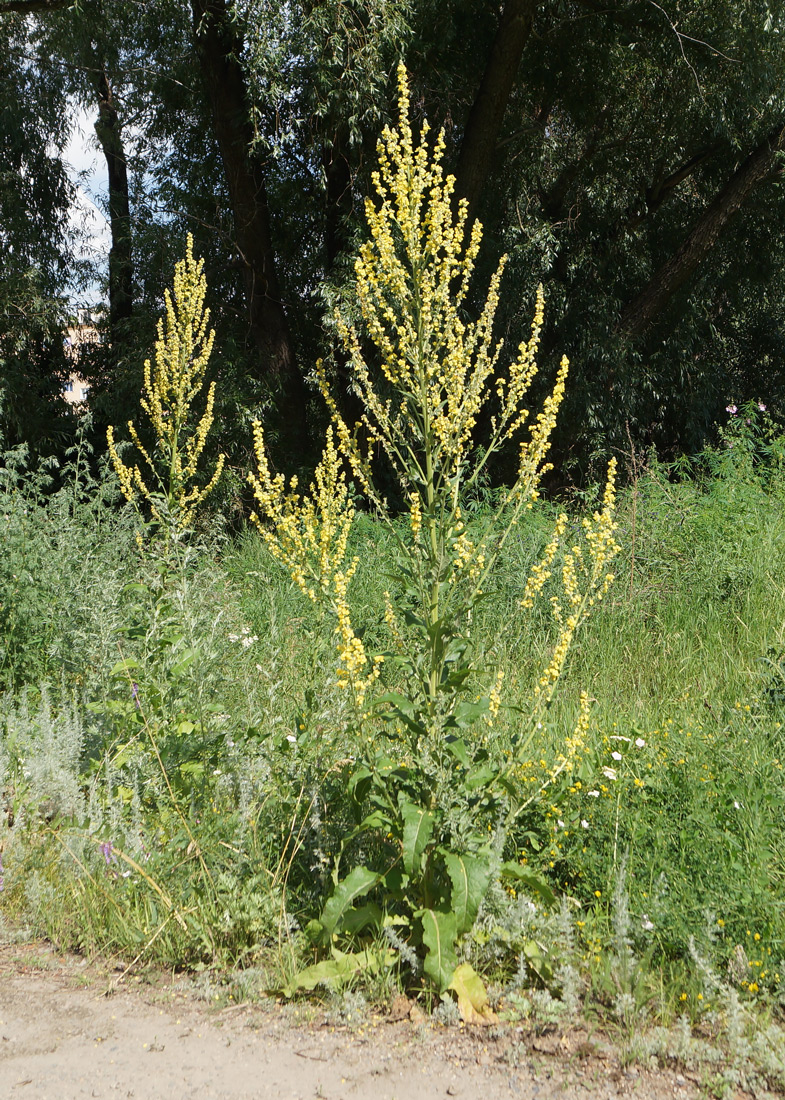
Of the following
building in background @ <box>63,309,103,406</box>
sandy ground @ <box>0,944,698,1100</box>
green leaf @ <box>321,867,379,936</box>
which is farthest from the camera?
building in background @ <box>63,309,103,406</box>

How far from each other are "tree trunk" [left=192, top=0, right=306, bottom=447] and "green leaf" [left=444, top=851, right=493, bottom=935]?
8.18 meters

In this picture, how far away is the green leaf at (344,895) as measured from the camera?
2660 millimetres

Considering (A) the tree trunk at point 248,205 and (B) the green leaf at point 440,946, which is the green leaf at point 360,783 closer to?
(B) the green leaf at point 440,946

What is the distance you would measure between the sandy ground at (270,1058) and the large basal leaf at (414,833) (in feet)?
1.58

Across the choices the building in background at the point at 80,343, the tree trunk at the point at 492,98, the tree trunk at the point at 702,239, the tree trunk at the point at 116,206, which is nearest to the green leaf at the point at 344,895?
the tree trunk at the point at 492,98

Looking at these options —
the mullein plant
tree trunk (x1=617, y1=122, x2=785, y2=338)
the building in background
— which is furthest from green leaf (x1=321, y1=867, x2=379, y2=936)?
the building in background

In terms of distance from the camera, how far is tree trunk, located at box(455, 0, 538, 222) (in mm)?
9617

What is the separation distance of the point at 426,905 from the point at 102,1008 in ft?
3.36

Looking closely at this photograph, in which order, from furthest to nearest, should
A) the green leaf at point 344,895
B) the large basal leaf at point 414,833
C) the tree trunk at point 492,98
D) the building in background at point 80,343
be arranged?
the building in background at point 80,343 → the tree trunk at point 492,98 → the green leaf at point 344,895 → the large basal leaf at point 414,833

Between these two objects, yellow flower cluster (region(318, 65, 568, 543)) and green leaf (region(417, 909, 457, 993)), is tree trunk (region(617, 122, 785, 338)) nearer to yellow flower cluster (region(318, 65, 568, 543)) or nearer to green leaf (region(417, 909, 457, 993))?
yellow flower cluster (region(318, 65, 568, 543))

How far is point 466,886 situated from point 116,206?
13.6 m

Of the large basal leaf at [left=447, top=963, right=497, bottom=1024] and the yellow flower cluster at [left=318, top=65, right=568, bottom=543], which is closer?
the large basal leaf at [left=447, top=963, right=497, bottom=1024]

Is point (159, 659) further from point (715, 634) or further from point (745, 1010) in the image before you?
point (715, 634)

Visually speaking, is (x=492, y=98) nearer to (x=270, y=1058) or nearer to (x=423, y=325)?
(x=423, y=325)
